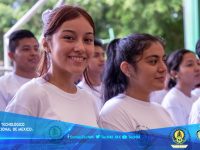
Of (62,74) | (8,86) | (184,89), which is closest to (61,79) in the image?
(62,74)

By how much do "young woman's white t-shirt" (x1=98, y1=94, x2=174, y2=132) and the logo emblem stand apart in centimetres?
15

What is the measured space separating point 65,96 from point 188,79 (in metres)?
1.43

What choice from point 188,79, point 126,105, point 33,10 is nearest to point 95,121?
point 126,105

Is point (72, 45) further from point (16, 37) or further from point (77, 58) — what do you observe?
point (16, 37)

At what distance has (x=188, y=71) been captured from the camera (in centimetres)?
252

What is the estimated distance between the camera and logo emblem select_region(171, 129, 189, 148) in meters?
1.18

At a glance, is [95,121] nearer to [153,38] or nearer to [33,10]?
[153,38]

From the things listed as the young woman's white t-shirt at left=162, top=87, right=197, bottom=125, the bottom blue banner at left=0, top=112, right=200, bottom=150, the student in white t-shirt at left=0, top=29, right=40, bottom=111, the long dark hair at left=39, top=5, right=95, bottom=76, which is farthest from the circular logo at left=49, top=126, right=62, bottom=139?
the student in white t-shirt at left=0, top=29, right=40, bottom=111

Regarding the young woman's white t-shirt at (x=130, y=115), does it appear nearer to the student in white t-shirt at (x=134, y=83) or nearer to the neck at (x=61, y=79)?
A: the student in white t-shirt at (x=134, y=83)

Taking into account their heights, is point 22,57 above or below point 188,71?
above

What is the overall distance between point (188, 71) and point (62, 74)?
1.42m

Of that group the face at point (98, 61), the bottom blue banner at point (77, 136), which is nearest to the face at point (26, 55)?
the face at point (98, 61)

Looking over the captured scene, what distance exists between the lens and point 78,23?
4.03 ft

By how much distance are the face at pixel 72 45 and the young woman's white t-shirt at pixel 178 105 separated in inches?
38.2
